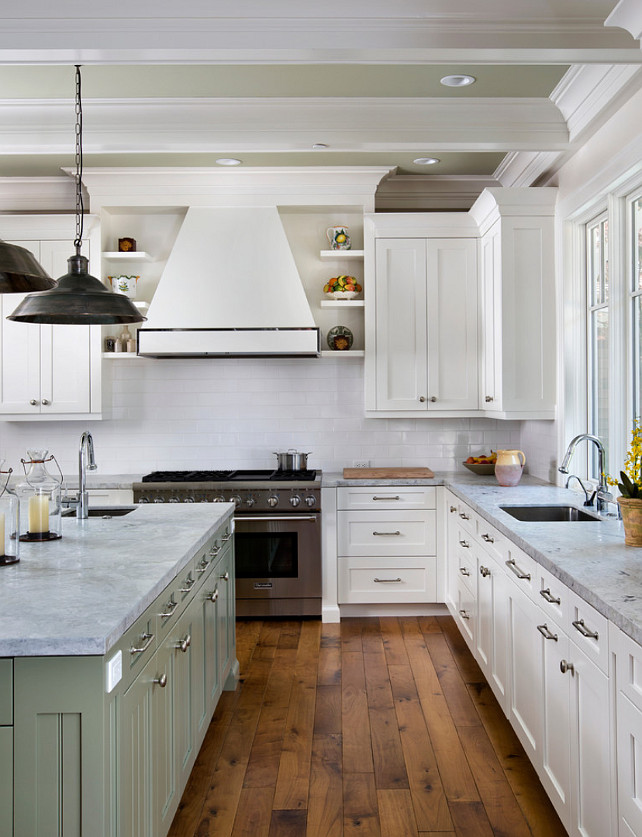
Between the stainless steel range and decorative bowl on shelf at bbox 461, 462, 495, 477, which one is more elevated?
decorative bowl on shelf at bbox 461, 462, 495, 477

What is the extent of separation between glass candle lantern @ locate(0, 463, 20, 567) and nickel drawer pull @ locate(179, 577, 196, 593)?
0.55m

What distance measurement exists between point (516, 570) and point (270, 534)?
2.24 m

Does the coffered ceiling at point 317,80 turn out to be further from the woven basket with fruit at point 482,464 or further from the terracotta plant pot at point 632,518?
the woven basket with fruit at point 482,464

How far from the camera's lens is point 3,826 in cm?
164

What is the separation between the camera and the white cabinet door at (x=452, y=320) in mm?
5008

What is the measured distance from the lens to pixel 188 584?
8.56 feet

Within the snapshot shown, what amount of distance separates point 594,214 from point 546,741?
2.75 metres

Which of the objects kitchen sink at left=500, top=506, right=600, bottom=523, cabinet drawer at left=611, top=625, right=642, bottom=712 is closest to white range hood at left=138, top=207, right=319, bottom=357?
kitchen sink at left=500, top=506, right=600, bottom=523

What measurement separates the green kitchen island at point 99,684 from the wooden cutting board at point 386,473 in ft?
7.23

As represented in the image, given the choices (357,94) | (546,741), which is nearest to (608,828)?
(546,741)

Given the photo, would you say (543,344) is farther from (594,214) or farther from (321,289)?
(321,289)

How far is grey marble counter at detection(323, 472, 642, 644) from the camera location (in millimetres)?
1906

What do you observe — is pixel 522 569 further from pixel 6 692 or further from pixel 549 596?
pixel 6 692

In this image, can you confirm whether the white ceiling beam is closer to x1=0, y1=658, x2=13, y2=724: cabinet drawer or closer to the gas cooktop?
the gas cooktop
